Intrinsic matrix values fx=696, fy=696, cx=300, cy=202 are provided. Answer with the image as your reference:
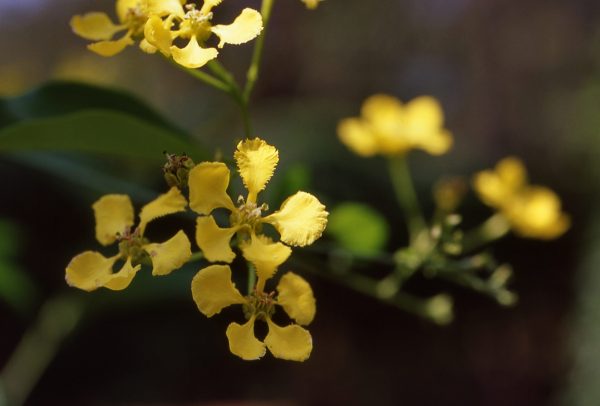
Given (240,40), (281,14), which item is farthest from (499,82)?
(240,40)

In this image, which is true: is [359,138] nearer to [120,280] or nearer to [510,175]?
[510,175]

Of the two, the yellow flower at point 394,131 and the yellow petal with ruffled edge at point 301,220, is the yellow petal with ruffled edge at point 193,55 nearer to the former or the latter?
the yellow petal with ruffled edge at point 301,220

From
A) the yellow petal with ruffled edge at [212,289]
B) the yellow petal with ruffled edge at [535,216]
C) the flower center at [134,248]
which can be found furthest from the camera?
the yellow petal with ruffled edge at [535,216]

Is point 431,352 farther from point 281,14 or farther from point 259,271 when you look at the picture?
point 281,14

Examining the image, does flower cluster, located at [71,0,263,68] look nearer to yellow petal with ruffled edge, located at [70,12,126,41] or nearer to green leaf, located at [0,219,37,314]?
yellow petal with ruffled edge, located at [70,12,126,41]

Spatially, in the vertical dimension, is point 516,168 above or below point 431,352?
above

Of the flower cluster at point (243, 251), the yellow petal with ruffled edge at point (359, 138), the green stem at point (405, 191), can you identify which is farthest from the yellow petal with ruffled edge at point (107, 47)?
the green stem at point (405, 191)
